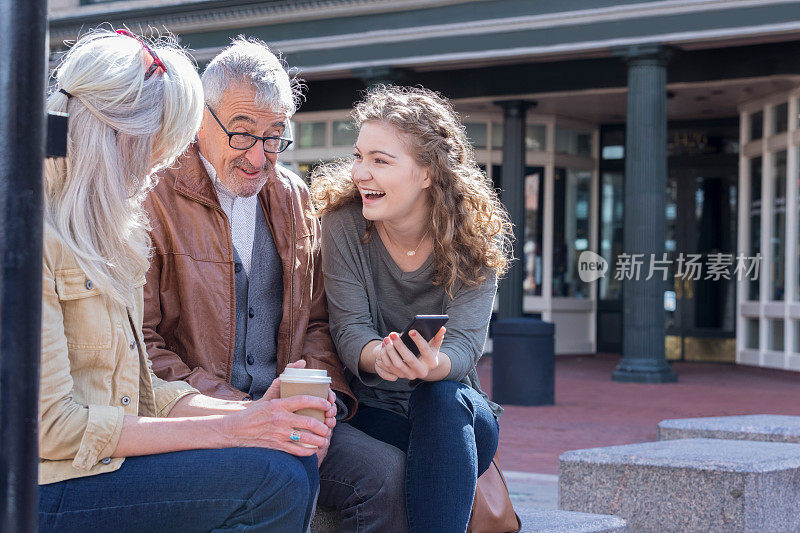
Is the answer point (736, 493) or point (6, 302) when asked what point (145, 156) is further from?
point (736, 493)

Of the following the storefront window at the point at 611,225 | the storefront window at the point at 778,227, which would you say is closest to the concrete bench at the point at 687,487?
the storefront window at the point at 778,227

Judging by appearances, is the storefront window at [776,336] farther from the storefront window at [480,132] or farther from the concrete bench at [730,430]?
the concrete bench at [730,430]

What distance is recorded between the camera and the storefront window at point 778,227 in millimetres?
14359

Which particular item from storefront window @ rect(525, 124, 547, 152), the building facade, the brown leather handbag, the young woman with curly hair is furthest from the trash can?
the brown leather handbag

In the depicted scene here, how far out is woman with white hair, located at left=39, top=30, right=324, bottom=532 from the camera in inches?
77.5

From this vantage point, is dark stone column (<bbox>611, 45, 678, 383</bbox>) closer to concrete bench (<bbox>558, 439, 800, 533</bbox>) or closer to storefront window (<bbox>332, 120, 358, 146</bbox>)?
storefront window (<bbox>332, 120, 358, 146</bbox>)

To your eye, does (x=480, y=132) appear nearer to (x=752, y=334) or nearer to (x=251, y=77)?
(x=752, y=334)

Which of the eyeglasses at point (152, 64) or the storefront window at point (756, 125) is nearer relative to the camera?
the eyeglasses at point (152, 64)

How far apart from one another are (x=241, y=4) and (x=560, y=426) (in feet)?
27.0

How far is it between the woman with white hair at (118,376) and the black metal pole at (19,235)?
0.69 metres

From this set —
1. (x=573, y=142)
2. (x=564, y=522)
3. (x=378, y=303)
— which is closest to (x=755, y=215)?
(x=573, y=142)

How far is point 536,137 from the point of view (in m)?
16.3

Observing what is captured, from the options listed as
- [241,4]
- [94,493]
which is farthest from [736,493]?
[241,4]

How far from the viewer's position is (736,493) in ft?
13.3
